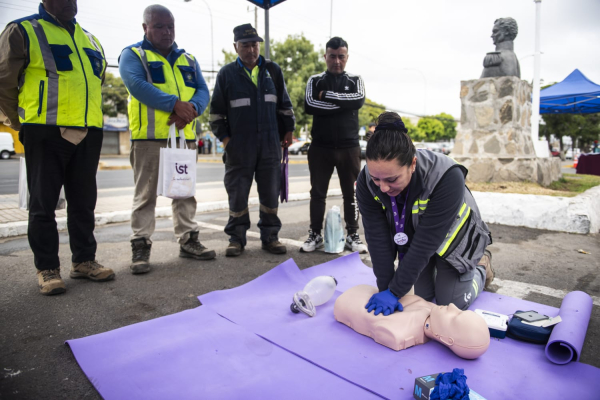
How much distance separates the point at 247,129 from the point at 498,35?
21.6ft

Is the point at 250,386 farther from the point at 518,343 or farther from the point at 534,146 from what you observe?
the point at 534,146

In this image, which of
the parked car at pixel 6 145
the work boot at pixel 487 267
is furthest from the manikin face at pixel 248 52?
the parked car at pixel 6 145

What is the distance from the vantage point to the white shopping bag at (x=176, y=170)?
3590 mm

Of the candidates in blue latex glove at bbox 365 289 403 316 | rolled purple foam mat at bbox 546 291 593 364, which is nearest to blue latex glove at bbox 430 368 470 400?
blue latex glove at bbox 365 289 403 316

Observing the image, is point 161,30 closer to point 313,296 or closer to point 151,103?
point 151,103

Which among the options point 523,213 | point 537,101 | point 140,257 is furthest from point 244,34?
point 537,101

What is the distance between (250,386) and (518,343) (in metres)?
1.54

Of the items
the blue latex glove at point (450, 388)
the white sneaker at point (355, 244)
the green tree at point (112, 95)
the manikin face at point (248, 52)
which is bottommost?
the blue latex glove at point (450, 388)

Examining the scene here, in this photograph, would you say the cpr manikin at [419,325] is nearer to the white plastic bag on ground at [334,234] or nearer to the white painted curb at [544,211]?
the white plastic bag on ground at [334,234]

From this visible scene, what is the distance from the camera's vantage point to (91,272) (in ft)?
10.9

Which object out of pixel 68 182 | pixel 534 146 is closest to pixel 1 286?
pixel 68 182

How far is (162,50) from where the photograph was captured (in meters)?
3.75

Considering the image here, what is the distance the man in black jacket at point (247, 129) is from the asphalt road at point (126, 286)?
36cm

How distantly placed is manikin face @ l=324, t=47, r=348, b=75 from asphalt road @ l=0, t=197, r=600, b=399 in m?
2.00
